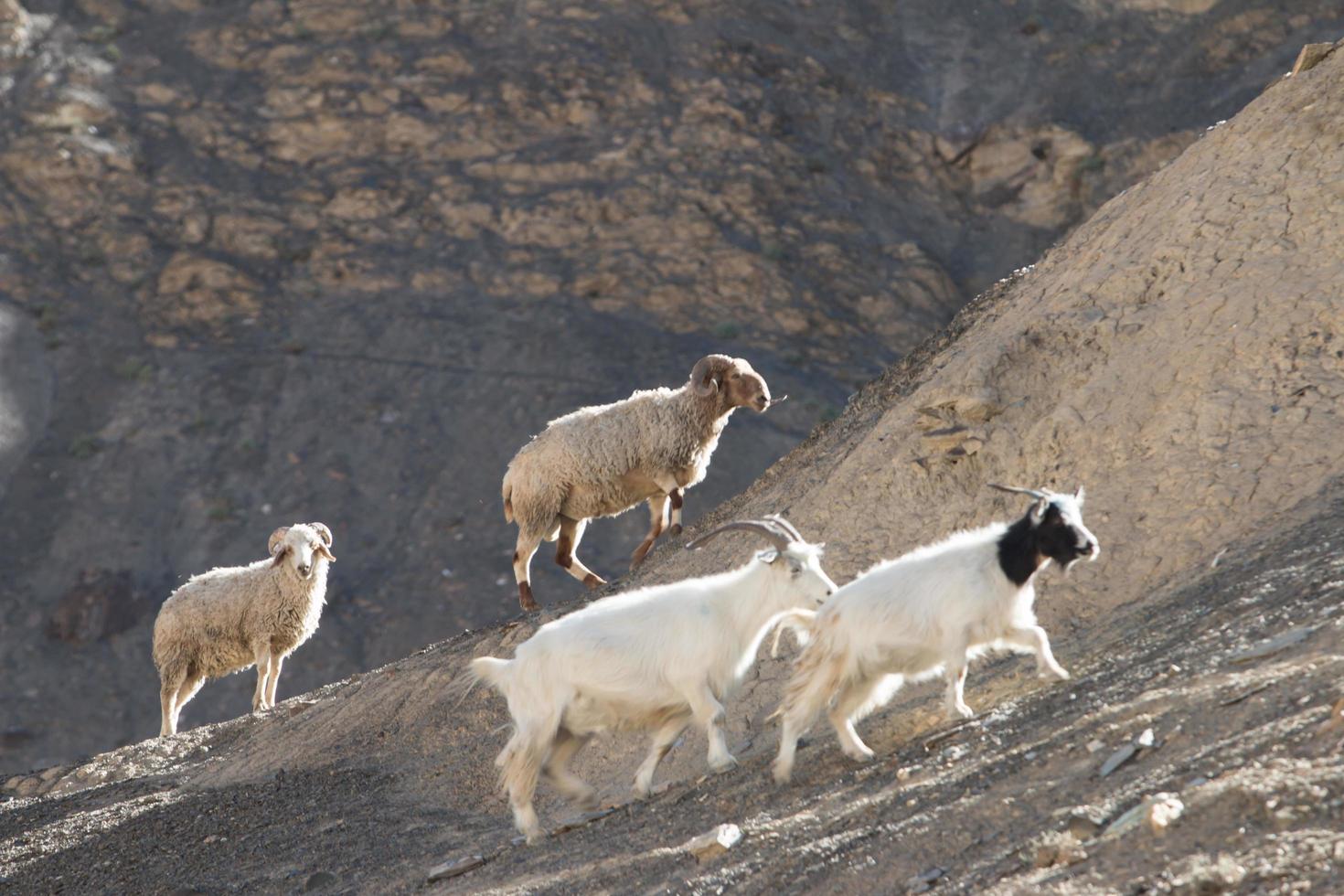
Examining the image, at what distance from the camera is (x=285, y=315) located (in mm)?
33156

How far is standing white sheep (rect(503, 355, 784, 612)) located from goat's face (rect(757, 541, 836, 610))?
7.13m

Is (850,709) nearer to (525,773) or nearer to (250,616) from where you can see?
(525,773)

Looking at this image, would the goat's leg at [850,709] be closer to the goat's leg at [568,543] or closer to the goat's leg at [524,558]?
the goat's leg at [524,558]

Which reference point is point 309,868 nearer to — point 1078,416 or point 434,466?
point 1078,416

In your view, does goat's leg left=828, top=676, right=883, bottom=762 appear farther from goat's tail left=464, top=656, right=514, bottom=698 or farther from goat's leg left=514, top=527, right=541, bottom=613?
goat's leg left=514, top=527, right=541, bottom=613

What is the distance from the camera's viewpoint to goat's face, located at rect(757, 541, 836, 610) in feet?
25.4

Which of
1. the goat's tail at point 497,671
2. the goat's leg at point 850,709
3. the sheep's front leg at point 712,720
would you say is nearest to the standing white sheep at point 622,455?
the goat's tail at point 497,671

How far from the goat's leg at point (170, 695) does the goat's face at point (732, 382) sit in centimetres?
647

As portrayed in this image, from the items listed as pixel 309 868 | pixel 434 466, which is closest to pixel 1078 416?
pixel 309 868

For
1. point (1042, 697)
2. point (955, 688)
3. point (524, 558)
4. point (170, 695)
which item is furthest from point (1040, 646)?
point (170, 695)

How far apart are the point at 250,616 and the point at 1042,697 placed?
36.2 feet

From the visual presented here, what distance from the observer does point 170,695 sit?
1672 cm

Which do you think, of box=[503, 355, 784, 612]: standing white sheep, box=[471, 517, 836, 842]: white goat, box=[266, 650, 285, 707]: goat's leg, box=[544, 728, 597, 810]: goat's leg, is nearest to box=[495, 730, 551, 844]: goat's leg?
box=[471, 517, 836, 842]: white goat

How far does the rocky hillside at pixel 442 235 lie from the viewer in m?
28.6
